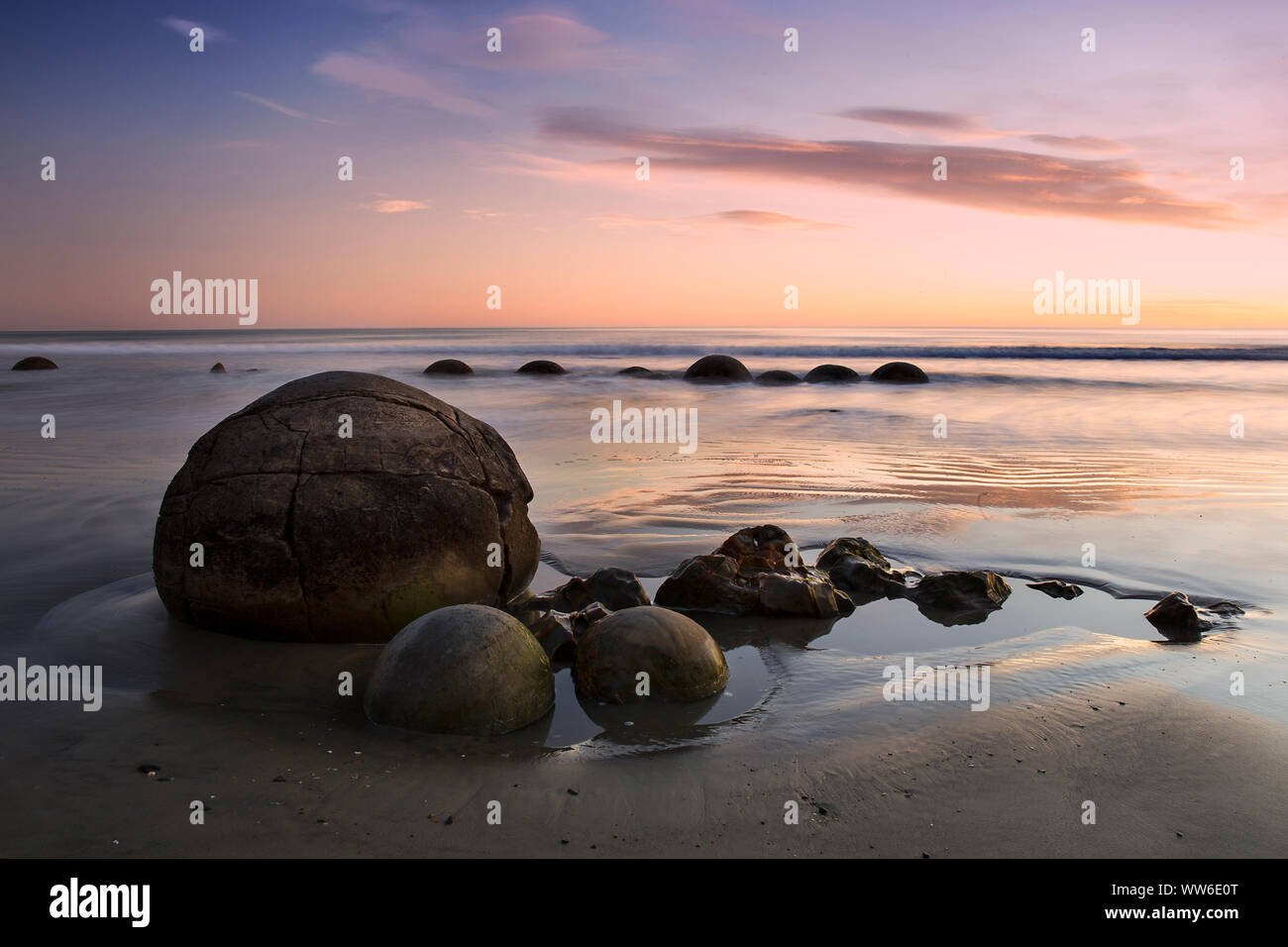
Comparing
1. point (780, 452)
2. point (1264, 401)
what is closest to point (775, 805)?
point (780, 452)

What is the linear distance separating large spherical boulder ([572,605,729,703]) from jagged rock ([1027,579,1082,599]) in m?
3.06

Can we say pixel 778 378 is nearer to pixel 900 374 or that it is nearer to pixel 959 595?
pixel 900 374

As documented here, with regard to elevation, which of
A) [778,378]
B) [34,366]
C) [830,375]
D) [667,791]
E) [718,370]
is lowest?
[667,791]

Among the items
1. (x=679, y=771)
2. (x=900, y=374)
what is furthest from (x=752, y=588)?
(x=900, y=374)

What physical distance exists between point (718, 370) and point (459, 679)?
26.6 meters

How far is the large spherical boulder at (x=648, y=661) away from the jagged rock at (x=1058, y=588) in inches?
120

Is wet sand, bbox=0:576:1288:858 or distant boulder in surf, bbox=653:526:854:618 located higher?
distant boulder in surf, bbox=653:526:854:618

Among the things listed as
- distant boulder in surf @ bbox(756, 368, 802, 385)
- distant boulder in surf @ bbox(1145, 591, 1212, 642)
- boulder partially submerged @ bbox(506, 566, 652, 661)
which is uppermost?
distant boulder in surf @ bbox(756, 368, 802, 385)

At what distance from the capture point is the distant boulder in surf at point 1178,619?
554cm

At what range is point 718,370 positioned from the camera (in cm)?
3022

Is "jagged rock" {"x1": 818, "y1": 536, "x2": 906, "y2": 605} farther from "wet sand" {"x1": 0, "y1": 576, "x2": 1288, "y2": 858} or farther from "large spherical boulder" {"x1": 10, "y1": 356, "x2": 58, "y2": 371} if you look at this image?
"large spherical boulder" {"x1": 10, "y1": 356, "x2": 58, "y2": 371}

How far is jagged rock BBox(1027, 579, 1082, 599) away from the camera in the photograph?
21.1ft

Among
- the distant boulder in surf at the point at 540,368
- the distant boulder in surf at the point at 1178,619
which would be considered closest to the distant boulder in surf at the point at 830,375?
the distant boulder in surf at the point at 540,368

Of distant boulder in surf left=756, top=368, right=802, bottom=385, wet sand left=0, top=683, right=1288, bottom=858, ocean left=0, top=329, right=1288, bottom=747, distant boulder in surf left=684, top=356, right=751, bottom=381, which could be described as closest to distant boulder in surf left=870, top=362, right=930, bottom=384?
distant boulder in surf left=756, top=368, right=802, bottom=385
